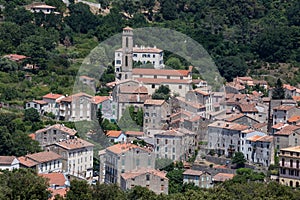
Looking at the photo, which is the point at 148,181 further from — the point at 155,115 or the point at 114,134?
the point at 155,115

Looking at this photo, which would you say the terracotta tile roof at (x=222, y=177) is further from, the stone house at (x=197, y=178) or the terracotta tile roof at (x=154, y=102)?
the terracotta tile roof at (x=154, y=102)

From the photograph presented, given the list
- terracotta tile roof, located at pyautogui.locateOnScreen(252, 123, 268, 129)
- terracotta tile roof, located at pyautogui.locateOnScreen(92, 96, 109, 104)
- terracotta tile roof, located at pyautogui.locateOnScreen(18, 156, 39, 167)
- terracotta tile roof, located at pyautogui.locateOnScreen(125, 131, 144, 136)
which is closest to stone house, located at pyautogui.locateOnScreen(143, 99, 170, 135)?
terracotta tile roof, located at pyautogui.locateOnScreen(125, 131, 144, 136)

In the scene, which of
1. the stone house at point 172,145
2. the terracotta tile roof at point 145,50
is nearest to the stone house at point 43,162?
the stone house at point 172,145

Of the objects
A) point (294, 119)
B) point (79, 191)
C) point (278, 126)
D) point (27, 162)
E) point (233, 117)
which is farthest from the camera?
point (233, 117)

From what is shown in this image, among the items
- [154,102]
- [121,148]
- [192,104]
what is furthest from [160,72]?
[121,148]

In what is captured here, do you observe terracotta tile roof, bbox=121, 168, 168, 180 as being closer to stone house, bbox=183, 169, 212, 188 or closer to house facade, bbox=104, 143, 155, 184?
house facade, bbox=104, 143, 155, 184

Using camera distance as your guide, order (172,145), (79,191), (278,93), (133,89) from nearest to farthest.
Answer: (79,191) → (172,145) → (133,89) → (278,93)

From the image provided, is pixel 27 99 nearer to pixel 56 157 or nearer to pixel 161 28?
pixel 56 157

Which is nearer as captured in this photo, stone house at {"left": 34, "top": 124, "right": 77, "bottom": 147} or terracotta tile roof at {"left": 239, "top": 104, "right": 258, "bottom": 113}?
stone house at {"left": 34, "top": 124, "right": 77, "bottom": 147}
